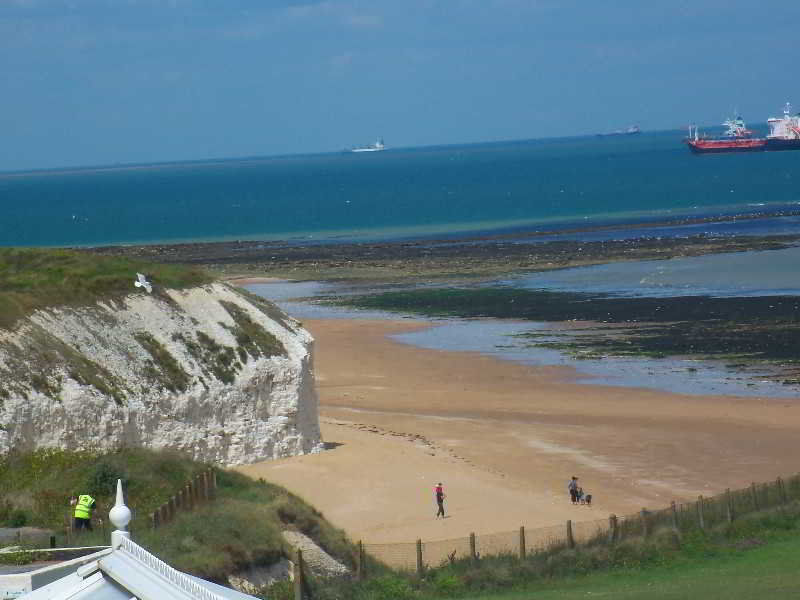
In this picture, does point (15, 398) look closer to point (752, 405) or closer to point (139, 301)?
point (139, 301)

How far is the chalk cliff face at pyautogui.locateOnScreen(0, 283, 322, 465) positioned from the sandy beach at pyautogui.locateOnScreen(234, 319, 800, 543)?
1059 millimetres

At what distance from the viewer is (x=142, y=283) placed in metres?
32.0

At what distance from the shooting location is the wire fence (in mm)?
22719

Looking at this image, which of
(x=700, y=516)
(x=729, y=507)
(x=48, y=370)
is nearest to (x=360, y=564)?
(x=700, y=516)

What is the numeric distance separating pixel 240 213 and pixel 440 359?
331ft

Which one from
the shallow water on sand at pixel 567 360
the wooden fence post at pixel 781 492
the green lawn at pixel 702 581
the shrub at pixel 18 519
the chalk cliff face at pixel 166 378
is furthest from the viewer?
the shallow water on sand at pixel 567 360

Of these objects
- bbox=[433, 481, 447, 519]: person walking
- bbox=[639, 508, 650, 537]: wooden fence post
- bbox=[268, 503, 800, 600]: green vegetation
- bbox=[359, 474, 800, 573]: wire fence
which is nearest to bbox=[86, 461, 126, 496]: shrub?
bbox=[359, 474, 800, 573]: wire fence

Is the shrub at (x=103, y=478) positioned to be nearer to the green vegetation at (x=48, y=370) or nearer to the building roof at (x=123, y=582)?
the green vegetation at (x=48, y=370)

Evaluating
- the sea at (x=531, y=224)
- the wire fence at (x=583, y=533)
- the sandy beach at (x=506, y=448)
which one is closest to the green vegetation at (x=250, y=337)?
the sandy beach at (x=506, y=448)

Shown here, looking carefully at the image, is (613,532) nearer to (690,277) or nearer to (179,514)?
(179,514)

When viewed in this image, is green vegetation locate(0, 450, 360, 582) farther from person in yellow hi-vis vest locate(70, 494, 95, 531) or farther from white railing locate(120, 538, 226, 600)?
white railing locate(120, 538, 226, 600)

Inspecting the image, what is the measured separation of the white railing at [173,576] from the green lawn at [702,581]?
8.81 meters

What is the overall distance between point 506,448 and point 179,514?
49.2 ft

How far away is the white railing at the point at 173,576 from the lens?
11120 millimetres
